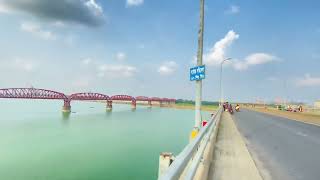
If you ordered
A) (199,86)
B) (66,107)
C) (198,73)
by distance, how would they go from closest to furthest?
1. (198,73)
2. (199,86)
3. (66,107)

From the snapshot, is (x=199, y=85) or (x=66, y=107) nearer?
(x=199, y=85)

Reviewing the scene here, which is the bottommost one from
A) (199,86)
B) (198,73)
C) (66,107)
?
(66,107)

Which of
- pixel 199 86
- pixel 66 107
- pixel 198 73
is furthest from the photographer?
pixel 66 107

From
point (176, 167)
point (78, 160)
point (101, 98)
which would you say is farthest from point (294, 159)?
point (101, 98)

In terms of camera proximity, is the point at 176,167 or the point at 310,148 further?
the point at 310,148

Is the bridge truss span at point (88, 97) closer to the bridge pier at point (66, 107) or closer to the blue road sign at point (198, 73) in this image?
the bridge pier at point (66, 107)

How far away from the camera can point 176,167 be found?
4078 mm

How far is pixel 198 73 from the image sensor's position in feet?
42.4

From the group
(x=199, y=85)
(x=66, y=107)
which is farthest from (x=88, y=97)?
(x=199, y=85)

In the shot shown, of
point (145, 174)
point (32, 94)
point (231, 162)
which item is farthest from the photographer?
point (32, 94)

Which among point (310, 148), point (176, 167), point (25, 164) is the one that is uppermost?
point (176, 167)

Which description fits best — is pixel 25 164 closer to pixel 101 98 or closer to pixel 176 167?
pixel 176 167

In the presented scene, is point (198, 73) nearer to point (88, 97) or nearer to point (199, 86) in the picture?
point (199, 86)

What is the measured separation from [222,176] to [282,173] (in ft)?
6.76
